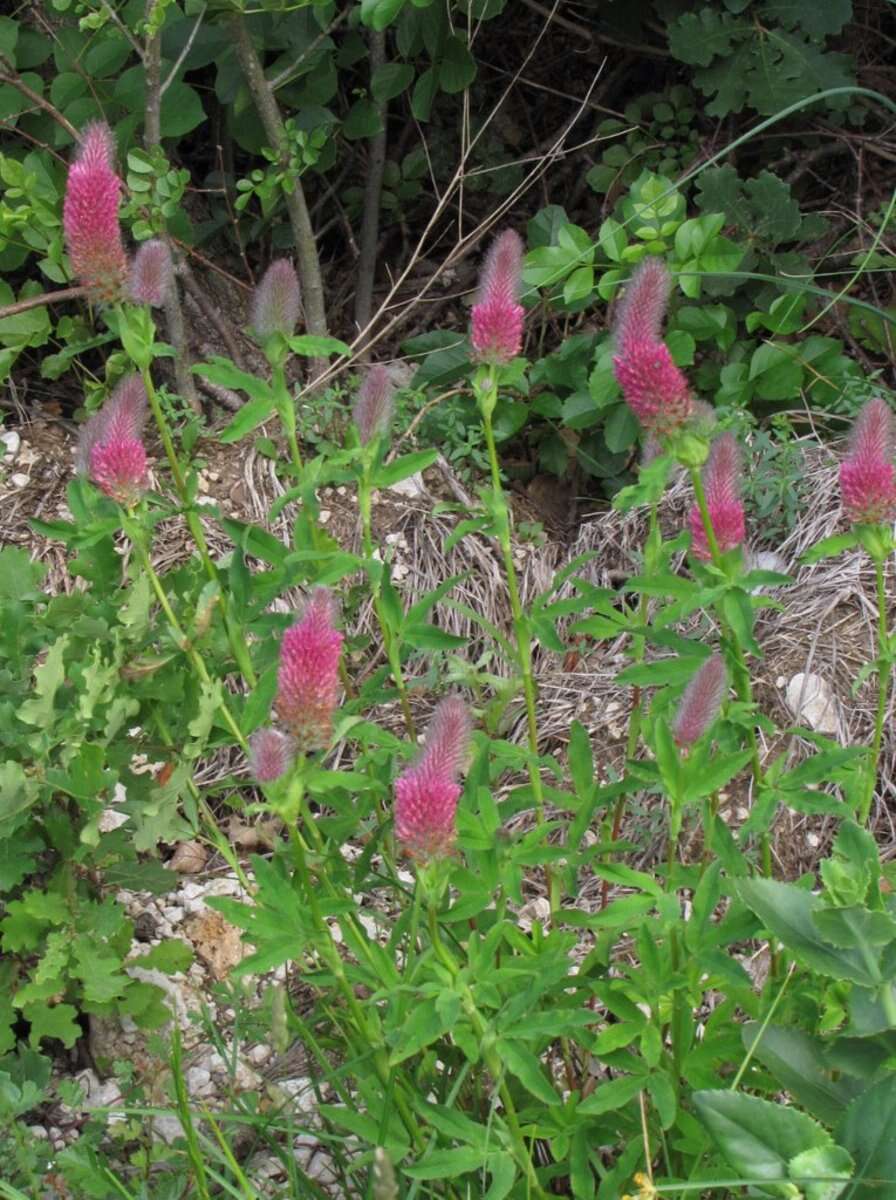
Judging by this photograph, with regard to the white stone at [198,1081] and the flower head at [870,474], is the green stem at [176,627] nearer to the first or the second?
the flower head at [870,474]

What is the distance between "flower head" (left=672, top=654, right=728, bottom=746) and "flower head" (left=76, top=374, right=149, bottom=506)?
0.66 meters

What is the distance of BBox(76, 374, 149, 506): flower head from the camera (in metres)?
1.76

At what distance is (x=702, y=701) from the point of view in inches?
64.4

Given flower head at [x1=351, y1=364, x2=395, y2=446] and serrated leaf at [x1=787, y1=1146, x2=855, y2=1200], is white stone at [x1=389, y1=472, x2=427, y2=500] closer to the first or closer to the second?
flower head at [x1=351, y1=364, x2=395, y2=446]

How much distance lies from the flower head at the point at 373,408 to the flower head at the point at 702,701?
0.49 meters

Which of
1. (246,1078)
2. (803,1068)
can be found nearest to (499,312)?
(803,1068)

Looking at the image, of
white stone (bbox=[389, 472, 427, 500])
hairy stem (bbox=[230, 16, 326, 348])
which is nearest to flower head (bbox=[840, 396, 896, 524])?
white stone (bbox=[389, 472, 427, 500])

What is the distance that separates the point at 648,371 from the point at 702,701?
350 mm

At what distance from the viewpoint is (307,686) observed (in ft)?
4.83

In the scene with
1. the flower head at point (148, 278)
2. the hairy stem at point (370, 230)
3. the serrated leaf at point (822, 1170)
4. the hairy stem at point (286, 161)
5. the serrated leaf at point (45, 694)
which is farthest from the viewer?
the hairy stem at point (370, 230)

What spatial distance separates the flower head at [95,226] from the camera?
1727 mm

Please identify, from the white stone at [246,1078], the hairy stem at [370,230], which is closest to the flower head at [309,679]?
the white stone at [246,1078]

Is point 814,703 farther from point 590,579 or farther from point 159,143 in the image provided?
point 159,143

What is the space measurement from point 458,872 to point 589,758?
1.05 feet
